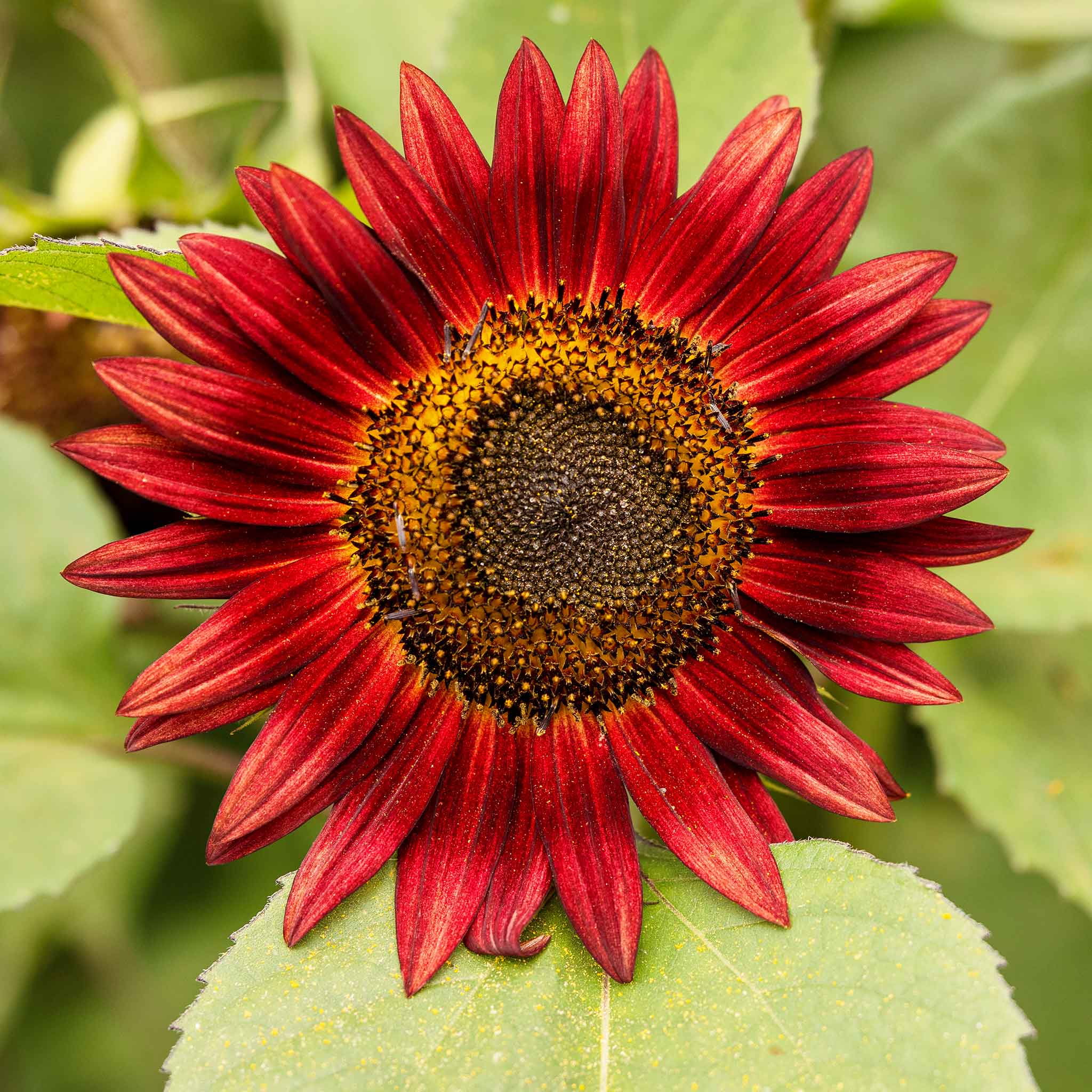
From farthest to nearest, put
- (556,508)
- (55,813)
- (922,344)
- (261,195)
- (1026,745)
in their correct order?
(1026,745), (55,813), (556,508), (922,344), (261,195)

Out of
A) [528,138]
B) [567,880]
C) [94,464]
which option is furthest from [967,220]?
[94,464]

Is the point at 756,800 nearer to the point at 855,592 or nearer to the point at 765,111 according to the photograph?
the point at 855,592

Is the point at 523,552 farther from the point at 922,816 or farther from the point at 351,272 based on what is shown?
the point at 922,816

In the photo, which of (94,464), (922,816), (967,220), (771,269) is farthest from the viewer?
(922,816)

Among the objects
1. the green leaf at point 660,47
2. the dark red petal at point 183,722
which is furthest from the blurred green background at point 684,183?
the dark red petal at point 183,722

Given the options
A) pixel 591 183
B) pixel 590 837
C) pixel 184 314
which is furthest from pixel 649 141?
pixel 590 837

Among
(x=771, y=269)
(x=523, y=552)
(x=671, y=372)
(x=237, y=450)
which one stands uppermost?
(x=771, y=269)
